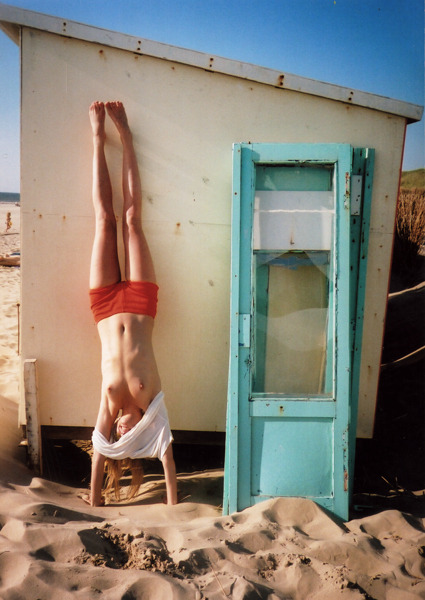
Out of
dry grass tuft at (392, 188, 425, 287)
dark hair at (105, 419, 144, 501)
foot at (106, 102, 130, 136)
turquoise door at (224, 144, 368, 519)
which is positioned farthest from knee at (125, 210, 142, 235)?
dry grass tuft at (392, 188, 425, 287)

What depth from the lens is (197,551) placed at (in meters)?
2.69

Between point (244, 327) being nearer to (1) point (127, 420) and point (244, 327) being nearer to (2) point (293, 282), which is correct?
(2) point (293, 282)

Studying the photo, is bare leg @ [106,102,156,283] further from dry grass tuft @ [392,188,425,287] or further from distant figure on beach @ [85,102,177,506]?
dry grass tuft @ [392,188,425,287]

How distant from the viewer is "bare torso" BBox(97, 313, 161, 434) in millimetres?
3516

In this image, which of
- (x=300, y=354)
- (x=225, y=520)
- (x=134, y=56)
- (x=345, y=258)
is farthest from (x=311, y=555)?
(x=134, y=56)

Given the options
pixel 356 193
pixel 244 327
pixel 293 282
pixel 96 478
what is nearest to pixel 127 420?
pixel 96 478

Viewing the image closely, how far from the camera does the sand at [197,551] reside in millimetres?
2369

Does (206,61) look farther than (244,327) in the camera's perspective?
Yes

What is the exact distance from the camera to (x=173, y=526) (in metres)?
3.02

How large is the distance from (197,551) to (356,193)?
2.51 metres

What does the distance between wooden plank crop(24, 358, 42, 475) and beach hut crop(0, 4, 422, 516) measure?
0.01 m

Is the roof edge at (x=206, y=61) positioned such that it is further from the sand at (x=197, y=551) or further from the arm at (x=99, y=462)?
the sand at (x=197, y=551)

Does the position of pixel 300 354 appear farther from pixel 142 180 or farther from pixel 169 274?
pixel 142 180

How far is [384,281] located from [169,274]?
1611mm
